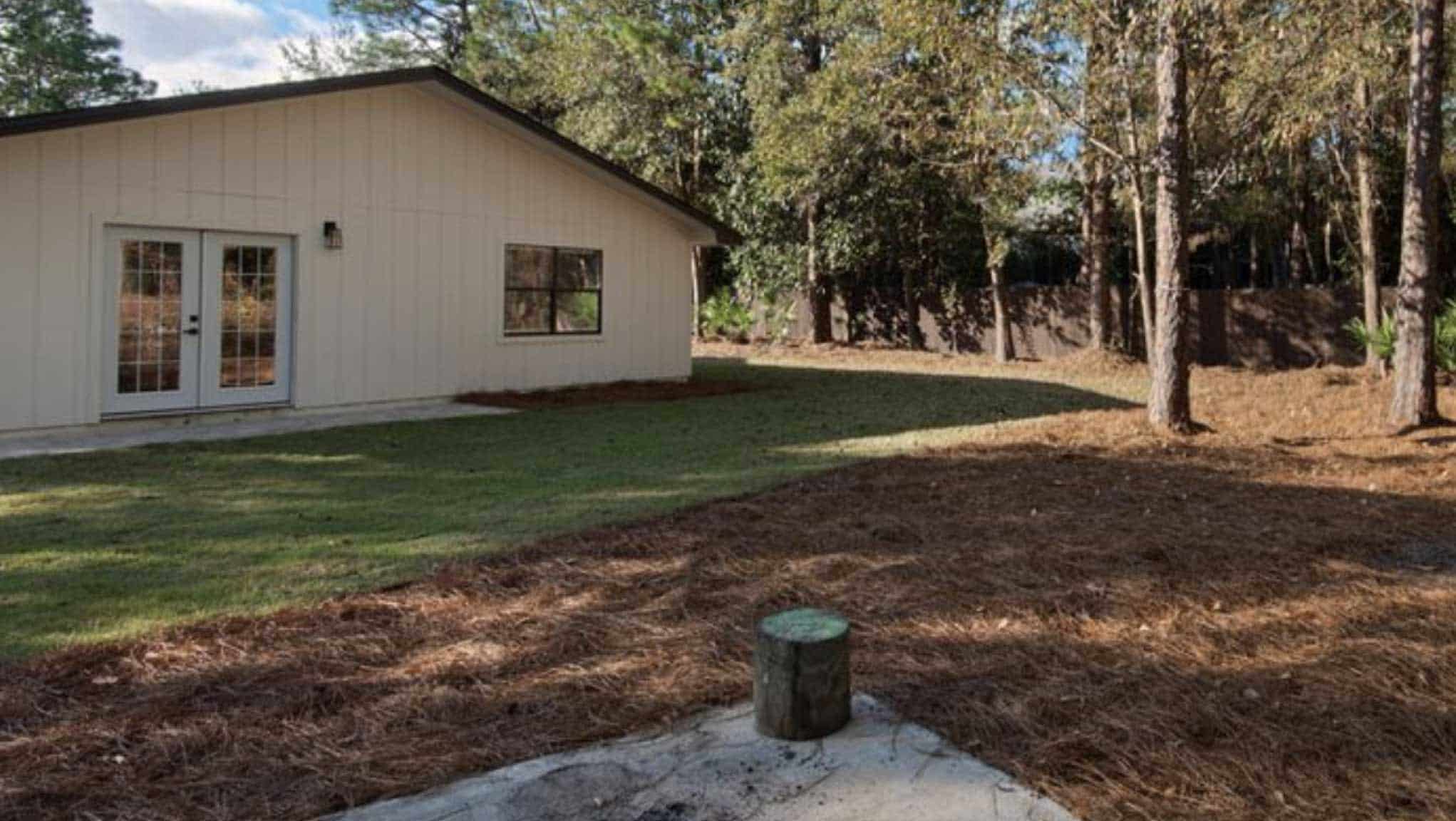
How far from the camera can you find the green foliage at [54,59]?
3519 cm

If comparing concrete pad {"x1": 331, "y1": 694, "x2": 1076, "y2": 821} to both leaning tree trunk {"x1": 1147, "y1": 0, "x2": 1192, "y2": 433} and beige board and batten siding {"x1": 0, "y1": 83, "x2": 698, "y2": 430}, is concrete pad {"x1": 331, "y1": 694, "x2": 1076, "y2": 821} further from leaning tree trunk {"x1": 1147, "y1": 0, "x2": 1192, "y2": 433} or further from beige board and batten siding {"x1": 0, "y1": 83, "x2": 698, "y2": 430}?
beige board and batten siding {"x1": 0, "y1": 83, "x2": 698, "y2": 430}

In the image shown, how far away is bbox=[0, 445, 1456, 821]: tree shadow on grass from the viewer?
10.4 ft

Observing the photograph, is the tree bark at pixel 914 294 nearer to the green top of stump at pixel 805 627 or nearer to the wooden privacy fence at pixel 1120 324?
the wooden privacy fence at pixel 1120 324

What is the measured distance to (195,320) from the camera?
36.1ft

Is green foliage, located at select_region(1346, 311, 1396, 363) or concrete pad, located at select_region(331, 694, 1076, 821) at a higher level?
green foliage, located at select_region(1346, 311, 1396, 363)

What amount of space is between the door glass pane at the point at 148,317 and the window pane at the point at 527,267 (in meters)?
4.20

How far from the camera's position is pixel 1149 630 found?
14.5 ft

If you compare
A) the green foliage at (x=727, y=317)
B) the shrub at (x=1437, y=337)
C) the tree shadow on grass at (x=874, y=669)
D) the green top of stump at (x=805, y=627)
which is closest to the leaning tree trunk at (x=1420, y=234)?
the shrub at (x=1437, y=337)

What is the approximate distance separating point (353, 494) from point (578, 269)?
313 inches

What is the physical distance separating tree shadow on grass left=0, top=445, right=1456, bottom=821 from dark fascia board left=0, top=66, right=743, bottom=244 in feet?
21.9

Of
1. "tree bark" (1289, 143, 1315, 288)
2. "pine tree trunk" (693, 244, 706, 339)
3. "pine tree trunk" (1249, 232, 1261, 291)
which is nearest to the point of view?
"tree bark" (1289, 143, 1315, 288)

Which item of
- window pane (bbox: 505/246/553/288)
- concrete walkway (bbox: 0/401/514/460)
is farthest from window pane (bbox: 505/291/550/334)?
concrete walkway (bbox: 0/401/514/460)

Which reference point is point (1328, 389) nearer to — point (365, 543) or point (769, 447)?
point (769, 447)

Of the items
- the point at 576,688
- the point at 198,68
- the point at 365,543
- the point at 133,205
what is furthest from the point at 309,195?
the point at 198,68
